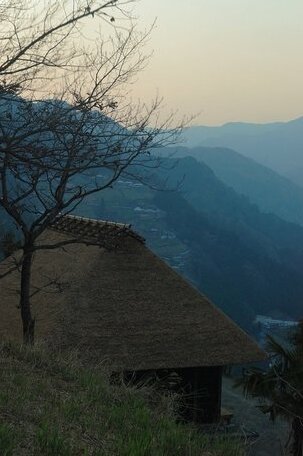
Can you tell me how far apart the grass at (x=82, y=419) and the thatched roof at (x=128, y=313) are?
579cm

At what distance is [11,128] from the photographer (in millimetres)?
5656

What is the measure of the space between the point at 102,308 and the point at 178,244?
112m

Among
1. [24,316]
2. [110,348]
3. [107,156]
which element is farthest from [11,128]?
[110,348]

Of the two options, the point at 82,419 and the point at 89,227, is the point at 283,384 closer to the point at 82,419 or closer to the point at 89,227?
the point at 82,419

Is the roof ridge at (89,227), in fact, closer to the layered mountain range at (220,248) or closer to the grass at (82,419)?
the grass at (82,419)

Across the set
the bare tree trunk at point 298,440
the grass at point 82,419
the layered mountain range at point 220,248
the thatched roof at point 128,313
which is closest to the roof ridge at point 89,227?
the thatched roof at point 128,313

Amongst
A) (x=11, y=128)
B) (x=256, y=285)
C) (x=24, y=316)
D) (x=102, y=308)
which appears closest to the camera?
(x=11, y=128)

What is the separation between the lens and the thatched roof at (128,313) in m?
11.4

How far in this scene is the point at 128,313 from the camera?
1224 cm

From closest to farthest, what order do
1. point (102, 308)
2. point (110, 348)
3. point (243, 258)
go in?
point (110, 348) < point (102, 308) < point (243, 258)

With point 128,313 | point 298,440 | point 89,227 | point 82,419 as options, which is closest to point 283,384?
point 298,440

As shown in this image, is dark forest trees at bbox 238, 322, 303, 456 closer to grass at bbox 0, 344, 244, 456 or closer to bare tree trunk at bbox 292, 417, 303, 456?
bare tree trunk at bbox 292, 417, 303, 456

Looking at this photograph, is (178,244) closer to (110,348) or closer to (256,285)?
(256,285)

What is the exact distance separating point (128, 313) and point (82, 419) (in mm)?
8487
